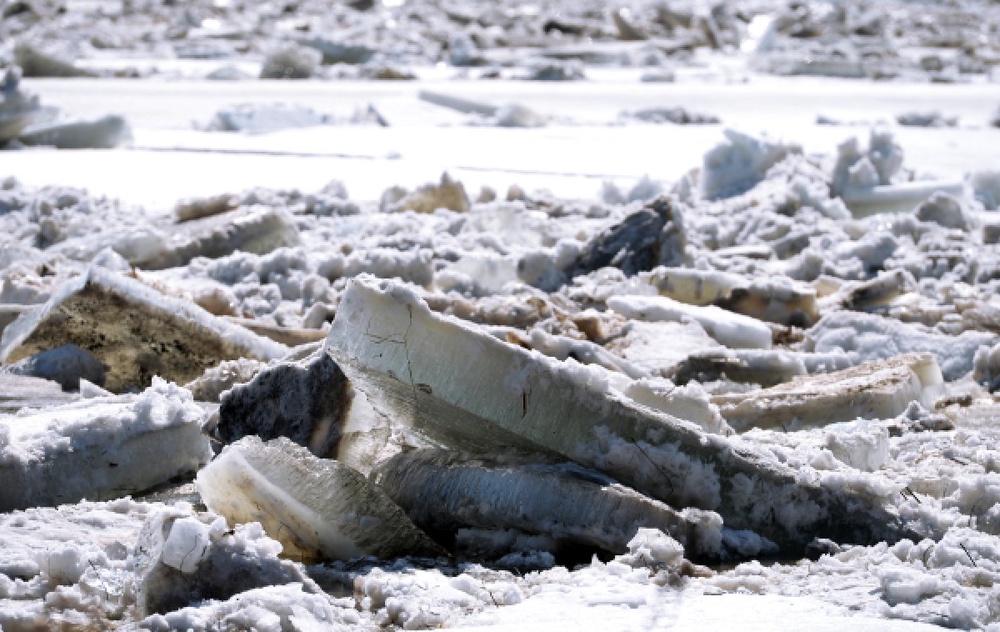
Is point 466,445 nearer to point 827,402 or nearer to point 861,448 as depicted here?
point 861,448

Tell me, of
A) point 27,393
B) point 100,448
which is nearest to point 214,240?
point 27,393

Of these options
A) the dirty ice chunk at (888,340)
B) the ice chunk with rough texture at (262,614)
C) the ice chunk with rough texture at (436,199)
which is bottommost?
the ice chunk with rough texture at (436,199)

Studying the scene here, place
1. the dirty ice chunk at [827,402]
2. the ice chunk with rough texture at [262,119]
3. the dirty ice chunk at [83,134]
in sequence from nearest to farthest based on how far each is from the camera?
the dirty ice chunk at [827,402], the dirty ice chunk at [83,134], the ice chunk with rough texture at [262,119]

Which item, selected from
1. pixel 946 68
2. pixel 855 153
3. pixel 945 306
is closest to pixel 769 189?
pixel 855 153

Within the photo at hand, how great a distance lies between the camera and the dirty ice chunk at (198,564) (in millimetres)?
1271

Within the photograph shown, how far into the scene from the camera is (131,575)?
134 cm

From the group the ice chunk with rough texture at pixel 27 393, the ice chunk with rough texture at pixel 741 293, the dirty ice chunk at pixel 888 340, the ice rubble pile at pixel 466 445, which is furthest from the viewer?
the ice chunk with rough texture at pixel 741 293

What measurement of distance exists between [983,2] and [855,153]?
16656 millimetres

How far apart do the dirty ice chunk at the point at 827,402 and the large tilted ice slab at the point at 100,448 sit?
948 mm

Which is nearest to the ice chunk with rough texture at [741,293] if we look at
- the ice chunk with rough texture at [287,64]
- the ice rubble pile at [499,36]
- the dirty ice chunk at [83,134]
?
the dirty ice chunk at [83,134]

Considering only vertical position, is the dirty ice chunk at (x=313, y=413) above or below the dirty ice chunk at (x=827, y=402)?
above

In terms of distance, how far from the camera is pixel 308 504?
4.93ft

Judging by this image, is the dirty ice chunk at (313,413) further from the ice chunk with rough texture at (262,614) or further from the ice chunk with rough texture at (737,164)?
the ice chunk with rough texture at (737,164)

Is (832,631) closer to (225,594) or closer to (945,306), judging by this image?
(225,594)
